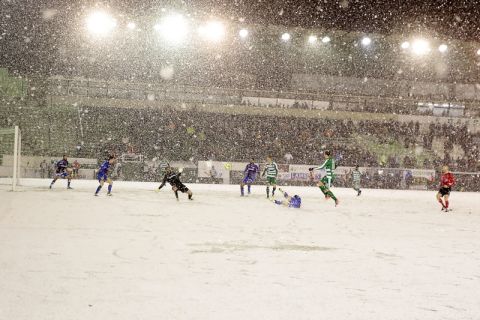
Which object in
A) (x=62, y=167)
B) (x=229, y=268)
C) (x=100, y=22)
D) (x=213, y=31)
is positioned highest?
(x=213, y=31)

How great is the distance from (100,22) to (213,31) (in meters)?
7.15

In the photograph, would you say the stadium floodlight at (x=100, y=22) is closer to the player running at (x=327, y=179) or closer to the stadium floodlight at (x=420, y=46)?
the player running at (x=327, y=179)

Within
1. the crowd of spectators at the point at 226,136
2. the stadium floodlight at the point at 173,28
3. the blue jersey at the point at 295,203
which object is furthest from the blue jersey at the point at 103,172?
the stadium floodlight at the point at 173,28

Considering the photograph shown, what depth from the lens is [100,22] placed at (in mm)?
30797

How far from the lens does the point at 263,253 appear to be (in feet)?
23.9

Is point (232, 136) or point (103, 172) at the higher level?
point (232, 136)

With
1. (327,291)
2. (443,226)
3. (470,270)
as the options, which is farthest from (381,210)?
(327,291)

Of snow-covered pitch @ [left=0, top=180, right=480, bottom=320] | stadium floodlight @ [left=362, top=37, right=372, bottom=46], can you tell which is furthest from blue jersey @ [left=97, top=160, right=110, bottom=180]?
stadium floodlight @ [left=362, top=37, right=372, bottom=46]

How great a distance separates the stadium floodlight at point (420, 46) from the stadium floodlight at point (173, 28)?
16.0m

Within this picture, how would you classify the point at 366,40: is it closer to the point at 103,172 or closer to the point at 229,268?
the point at 103,172

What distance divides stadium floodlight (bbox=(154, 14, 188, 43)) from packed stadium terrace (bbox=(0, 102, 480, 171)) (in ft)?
16.3

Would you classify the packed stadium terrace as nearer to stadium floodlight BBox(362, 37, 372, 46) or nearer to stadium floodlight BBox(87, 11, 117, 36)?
stadium floodlight BBox(362, 37, 372, 46)

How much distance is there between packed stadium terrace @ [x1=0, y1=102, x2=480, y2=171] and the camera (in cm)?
3341

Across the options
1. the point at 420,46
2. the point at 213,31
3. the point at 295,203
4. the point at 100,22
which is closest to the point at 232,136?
the point at 213,31
